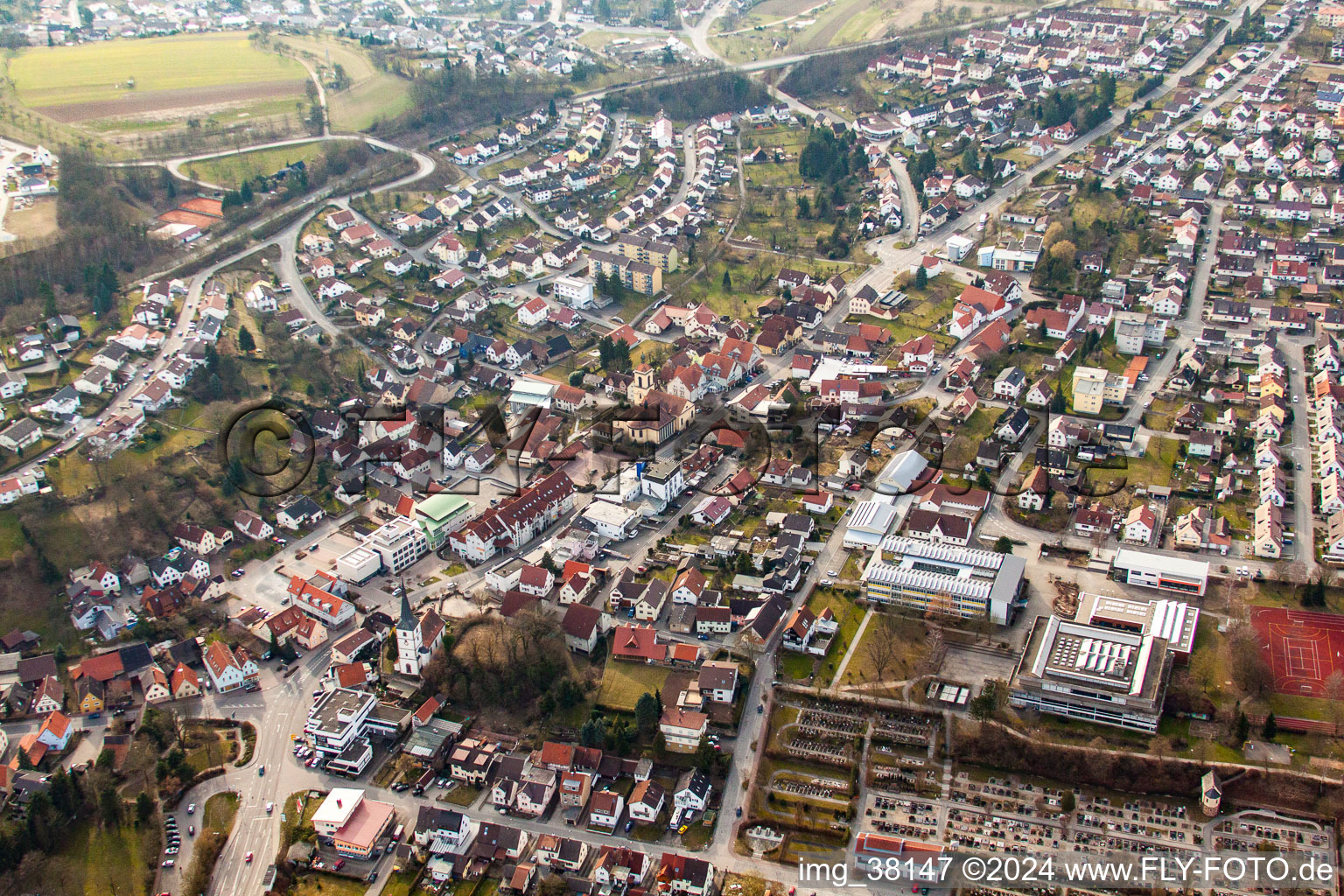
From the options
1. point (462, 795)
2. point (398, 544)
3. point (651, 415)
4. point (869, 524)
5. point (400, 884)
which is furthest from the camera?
point (651, 415)

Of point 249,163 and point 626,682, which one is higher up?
point 249,163

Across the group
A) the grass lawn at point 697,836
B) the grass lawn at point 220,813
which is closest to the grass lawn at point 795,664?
the grass lawn at point 697,836

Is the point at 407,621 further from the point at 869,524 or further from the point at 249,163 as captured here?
the point at 249,163

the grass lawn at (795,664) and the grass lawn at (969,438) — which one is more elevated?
the grass lawn at (969,438)

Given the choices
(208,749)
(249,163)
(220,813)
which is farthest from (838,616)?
(249,163)

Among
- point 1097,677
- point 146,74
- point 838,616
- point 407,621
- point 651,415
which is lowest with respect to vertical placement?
point 838,616

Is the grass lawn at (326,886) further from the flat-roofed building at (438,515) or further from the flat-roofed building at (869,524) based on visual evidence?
the flat-roofed building at (869,524)

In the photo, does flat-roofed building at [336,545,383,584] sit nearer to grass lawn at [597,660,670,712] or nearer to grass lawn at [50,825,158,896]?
grass lawn at [597,660,670,712]

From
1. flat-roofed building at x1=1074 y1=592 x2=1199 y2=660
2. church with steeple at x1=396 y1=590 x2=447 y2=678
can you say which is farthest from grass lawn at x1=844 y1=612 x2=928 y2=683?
church with steeple at x1=396 y1=590 x2=447 y2=678
